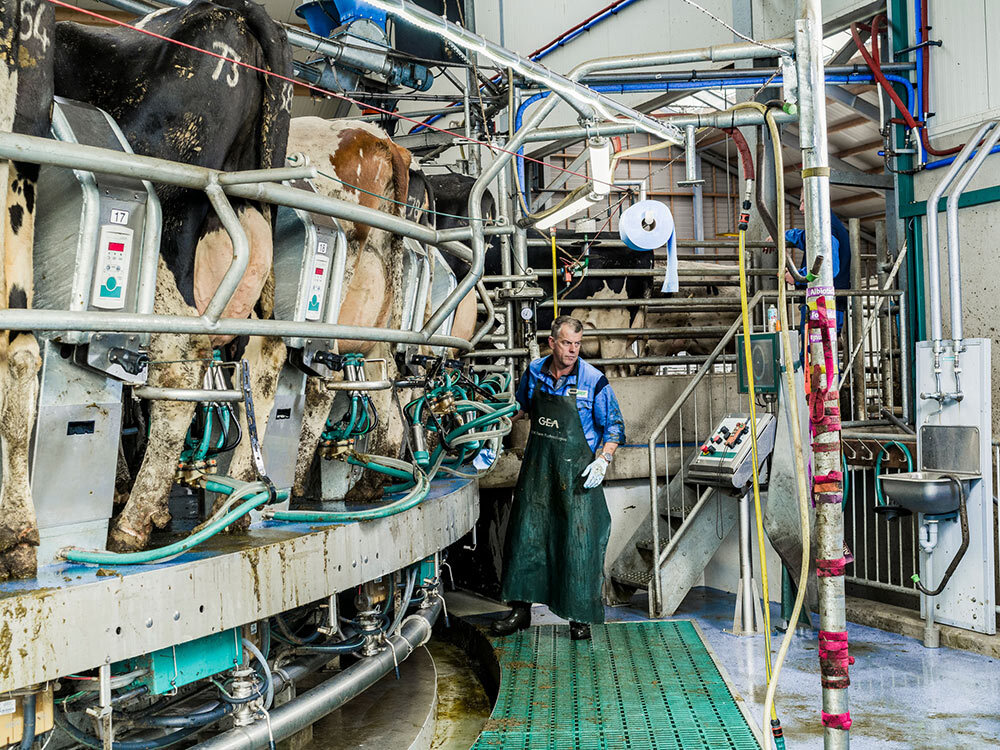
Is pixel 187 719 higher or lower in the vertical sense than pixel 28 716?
lower

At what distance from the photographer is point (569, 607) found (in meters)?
4.99

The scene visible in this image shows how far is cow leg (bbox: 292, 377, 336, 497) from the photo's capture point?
139 inches

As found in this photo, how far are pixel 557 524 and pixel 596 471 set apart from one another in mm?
447

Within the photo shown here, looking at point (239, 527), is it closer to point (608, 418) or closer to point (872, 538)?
point (608, 418)

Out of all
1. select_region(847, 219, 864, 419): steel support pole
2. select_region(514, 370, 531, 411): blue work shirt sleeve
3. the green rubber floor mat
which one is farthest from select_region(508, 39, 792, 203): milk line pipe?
select_region(847, 219, 864, 419): steel support pole

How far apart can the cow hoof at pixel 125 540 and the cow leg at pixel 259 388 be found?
44 centimetres

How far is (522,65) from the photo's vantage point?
3.17 m

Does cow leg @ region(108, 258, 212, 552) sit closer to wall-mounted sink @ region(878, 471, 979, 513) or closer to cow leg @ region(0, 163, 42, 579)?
cow leg @ region(0, 163, 42, 579)

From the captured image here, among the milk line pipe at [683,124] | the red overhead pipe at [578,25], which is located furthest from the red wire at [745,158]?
the red overhead pipe at [578,25]

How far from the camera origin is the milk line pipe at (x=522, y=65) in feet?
8.77

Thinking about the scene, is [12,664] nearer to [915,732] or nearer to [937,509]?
[915,732]

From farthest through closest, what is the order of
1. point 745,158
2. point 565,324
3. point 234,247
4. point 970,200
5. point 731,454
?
1. point 970,200
2. point 731,454
3. point 565,324
4. point 745,158
5. point 234,247

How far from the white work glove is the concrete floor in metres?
1.11

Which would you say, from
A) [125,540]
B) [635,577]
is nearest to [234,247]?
[125,540]
